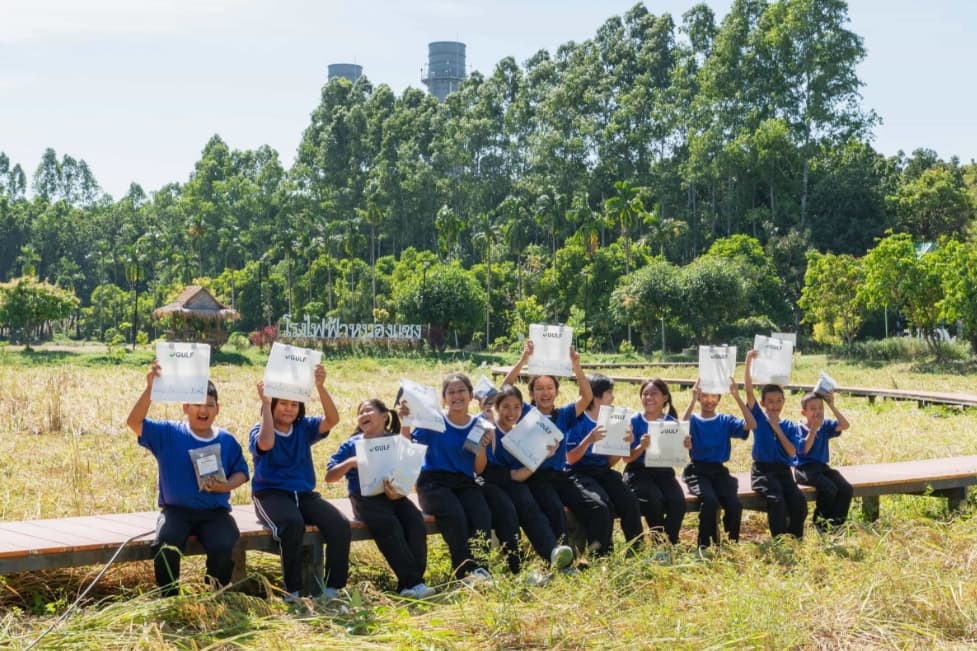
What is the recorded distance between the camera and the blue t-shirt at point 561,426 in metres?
6.74

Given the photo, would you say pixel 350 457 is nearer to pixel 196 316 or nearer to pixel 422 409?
pixel 422 409

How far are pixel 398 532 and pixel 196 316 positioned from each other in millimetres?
42003

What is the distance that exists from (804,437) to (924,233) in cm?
4766

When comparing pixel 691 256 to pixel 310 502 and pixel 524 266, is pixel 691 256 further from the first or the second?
pixel 310 502

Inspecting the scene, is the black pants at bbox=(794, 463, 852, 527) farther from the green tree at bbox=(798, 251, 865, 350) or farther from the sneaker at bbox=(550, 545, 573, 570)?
the green tree at bbox=(798, 251, 865, 350)

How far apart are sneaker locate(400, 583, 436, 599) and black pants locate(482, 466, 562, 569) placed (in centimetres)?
70

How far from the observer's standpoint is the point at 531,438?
634 centimetres

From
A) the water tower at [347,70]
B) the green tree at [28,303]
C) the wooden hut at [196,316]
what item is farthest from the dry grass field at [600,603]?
the water tower at [347,70]

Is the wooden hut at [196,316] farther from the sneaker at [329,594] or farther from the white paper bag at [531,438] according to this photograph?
the sneaker at [329,594]

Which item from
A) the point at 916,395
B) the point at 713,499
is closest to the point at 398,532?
the point at 713,499

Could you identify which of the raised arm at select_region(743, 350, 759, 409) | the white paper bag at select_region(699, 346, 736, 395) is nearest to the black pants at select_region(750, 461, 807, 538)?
the raised arm at select_region(743, 350, 759, 409)

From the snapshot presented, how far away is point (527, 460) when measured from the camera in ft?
20.8

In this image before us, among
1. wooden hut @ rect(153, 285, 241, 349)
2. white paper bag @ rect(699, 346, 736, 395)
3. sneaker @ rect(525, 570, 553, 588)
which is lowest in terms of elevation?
sneaker @ rect(525, 570, 553, 588)

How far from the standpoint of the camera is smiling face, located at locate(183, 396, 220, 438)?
18.7 feet
